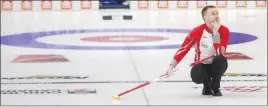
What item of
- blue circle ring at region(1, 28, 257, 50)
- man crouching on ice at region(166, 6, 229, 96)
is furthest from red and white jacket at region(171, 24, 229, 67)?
blue circle ring at region(1, 28, 257, 50)

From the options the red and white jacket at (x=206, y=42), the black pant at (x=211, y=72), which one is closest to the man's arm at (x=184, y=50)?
the red and white jacket at (x=206, y=42)

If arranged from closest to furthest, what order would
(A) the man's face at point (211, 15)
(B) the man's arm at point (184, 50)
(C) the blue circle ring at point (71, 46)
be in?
(A) the man's face at point (211, 15)
(B) the man's arm at point (184, 50)
(C) the blue circle ring at point (71, 46)

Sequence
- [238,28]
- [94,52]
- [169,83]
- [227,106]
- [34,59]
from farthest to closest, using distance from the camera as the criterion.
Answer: [238,28] → [94,52] → [34,59] → [169,83] → [227,106]

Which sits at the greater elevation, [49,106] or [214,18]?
[214,18]

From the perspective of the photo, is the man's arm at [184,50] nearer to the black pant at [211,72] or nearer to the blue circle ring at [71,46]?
the black pant at [211,72]

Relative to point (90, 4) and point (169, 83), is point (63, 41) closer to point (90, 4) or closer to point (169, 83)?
point (169, 83)

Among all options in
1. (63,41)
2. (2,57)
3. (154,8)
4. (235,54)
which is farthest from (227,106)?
(154,8)

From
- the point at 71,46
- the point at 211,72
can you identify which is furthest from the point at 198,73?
the point at 71,46

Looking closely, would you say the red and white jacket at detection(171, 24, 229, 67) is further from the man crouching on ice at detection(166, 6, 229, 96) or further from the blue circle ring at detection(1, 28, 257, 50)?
the blue circle ring at detection(1, 28, 257, 50)

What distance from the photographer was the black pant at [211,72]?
491 centimetres

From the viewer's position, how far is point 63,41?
386 inches

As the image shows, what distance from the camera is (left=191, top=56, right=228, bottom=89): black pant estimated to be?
4914mm

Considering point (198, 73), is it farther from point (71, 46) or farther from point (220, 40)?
point (71, 46)

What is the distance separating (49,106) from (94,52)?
11.7ft
